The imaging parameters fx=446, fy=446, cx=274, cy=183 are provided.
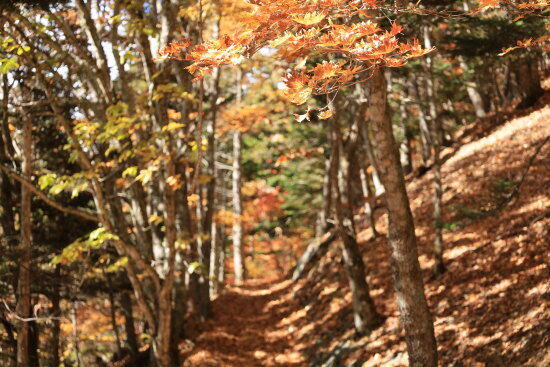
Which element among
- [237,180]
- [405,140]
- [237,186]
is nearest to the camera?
[405,140]

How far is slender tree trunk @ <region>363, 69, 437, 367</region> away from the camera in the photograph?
4824mm

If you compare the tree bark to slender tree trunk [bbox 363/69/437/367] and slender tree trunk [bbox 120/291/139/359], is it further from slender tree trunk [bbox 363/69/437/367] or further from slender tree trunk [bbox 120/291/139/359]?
slender tree trunk [bbox 363/69/437/367]

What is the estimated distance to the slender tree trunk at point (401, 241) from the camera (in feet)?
15.8

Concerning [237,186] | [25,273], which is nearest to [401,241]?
[25,273]

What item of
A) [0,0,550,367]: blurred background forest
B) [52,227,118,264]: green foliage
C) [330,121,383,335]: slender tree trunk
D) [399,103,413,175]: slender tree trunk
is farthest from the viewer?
[399,103,413,175]: slender tree trunk

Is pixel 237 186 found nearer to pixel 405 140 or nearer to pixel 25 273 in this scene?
pixel 405 140

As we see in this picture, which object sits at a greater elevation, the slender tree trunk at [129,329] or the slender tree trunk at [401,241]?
the slender tree trunk at [401,241]

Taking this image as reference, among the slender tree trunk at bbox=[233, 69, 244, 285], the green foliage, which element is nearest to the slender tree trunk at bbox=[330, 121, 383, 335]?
the green foliage

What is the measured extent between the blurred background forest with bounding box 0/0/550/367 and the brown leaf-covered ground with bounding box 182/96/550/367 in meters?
0.05

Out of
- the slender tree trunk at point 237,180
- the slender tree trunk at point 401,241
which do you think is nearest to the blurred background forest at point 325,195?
the slender tree trunk at point 401,241

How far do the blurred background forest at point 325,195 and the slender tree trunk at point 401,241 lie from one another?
21mm

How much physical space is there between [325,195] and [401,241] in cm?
1155

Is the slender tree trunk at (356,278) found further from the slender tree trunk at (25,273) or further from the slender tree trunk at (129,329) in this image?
the slender tree trunk at (129,329)

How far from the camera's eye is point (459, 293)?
25.8ft
